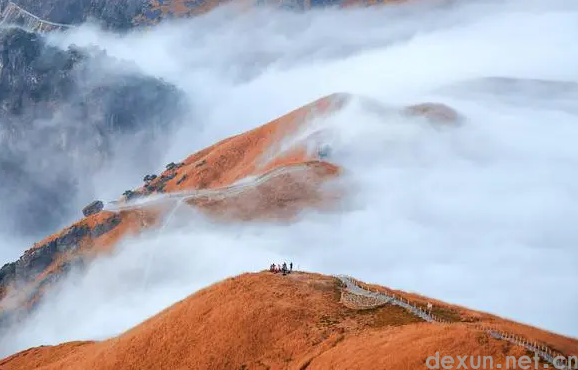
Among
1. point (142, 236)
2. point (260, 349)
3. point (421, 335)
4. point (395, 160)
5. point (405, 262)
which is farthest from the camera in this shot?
point (395, 160)

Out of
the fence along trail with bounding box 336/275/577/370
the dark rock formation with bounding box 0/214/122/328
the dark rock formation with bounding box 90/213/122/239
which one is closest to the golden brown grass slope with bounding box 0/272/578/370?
the fence along trail with bounding box 336/275/577/370

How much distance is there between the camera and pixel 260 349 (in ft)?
201

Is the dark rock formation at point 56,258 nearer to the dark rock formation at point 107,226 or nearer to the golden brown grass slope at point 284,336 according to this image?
the dark rock formation at point 107,226

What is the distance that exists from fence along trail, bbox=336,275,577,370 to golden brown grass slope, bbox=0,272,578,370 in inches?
47.1

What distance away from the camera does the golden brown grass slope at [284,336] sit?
168 feet

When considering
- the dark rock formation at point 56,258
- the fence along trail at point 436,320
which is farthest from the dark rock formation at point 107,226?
the fence along trail at point 436,320

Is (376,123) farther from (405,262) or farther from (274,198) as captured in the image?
(405,262)

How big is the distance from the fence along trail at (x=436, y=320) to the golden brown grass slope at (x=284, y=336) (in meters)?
1.20

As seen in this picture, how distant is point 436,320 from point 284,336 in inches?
579

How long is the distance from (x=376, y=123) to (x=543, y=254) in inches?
2652

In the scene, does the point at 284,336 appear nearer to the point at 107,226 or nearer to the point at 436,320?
the point at 436,320

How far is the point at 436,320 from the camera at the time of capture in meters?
62.2

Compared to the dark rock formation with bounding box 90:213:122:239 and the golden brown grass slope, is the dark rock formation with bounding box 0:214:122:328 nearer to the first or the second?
the dark rock formation with bounding box 90:213:122:239

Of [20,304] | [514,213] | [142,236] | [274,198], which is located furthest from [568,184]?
[20,304]
